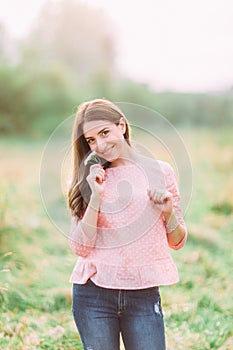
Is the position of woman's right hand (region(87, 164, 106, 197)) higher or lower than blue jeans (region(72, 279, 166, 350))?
higher

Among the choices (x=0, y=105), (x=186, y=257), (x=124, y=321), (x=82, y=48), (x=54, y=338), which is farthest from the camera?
(x=82, y=48)

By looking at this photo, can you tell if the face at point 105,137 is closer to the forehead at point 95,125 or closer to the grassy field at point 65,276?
the forehead at point 95,125

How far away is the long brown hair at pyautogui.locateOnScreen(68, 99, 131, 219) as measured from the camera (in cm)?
158

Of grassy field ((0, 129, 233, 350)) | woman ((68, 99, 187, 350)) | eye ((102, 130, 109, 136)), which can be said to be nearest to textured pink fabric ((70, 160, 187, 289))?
woman ((68, 99, 187, 350))

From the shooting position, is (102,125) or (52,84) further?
(52,84)

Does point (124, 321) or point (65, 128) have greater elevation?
point (65, 128)

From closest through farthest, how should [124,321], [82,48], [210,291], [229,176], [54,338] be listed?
[124,321], [54,338], [210,291], [229,176], [82,48]

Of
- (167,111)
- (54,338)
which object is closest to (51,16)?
(167,111)

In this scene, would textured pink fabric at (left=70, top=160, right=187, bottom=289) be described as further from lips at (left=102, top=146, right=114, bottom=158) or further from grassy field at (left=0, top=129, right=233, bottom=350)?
grassy field at (left=0, top=129, right=233, bottom=350)

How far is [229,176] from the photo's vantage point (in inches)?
234

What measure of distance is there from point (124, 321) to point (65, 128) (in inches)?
26.3

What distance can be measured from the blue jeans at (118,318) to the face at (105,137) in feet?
1.10

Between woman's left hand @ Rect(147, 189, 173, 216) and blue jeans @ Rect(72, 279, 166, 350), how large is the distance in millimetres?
212

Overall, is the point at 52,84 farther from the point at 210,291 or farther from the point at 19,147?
the point at 210,291
